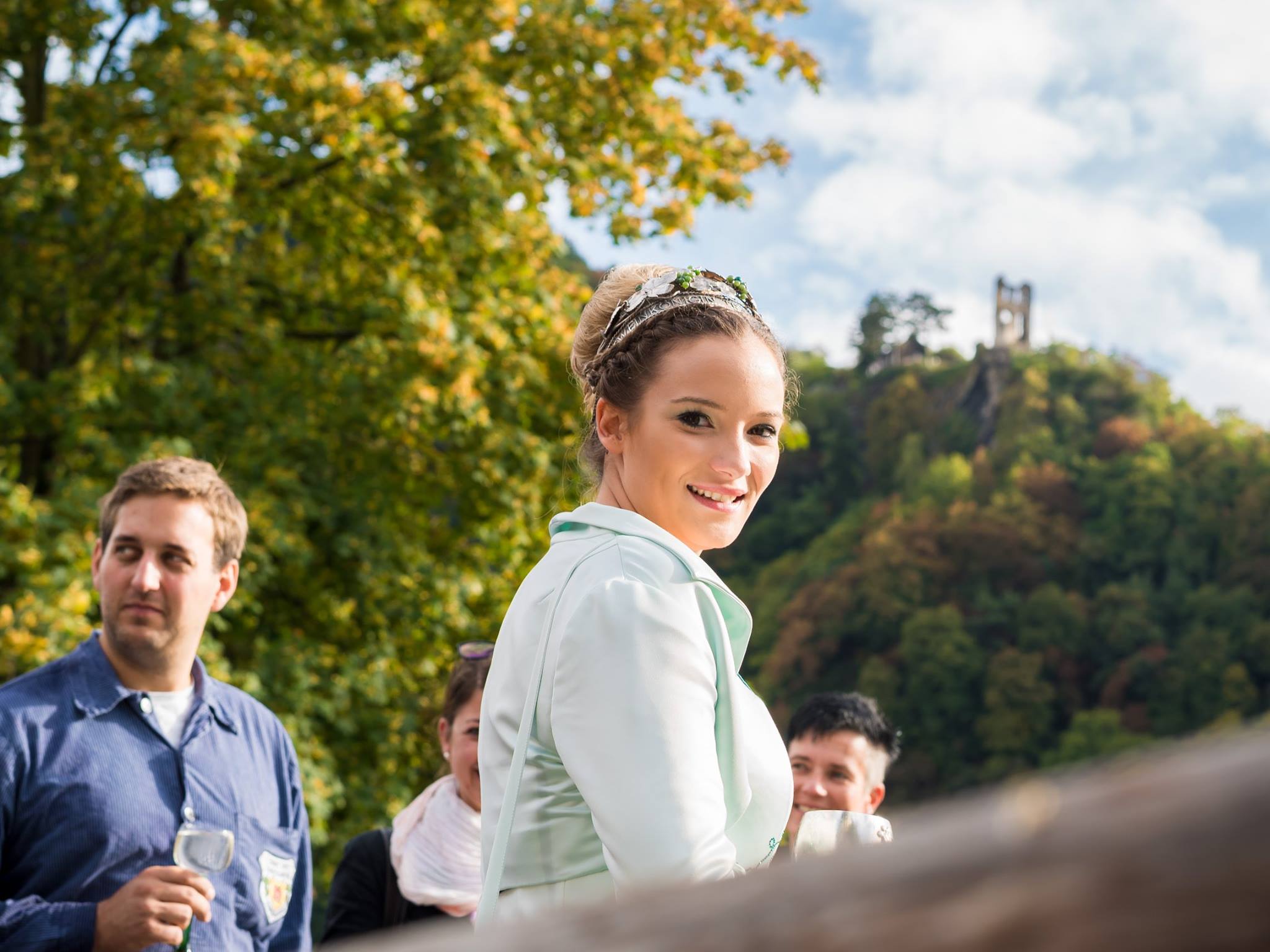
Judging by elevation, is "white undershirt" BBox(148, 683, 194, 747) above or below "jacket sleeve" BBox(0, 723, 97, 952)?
above

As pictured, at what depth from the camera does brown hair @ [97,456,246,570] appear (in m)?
3.44

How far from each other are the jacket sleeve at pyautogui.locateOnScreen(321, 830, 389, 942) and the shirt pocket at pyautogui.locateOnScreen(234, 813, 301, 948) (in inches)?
10.3

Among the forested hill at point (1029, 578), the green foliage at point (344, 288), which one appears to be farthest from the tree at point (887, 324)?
the green foliage at point (344, 288)

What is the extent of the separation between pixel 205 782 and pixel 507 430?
18.3 ft

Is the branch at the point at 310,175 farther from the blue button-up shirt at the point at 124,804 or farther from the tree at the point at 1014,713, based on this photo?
the tree at the point at 1014,713

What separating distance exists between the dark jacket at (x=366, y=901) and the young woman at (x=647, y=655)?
2099 millimetres

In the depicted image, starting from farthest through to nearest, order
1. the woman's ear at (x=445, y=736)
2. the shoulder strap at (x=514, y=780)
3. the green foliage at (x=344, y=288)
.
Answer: the green foliage at (x=344, y=288) < the woman's ear at (x=445, y=736) < the shoulder strap at (x=514, y=780)

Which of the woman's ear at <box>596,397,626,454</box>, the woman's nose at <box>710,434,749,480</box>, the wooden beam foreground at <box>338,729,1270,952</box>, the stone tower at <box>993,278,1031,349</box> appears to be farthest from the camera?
the stone tower at <box>993,278,1031,349</box>

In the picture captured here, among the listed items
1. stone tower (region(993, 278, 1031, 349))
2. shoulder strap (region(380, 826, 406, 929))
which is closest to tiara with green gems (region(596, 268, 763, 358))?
shoulder strap (region(380, 826, 406, 929))

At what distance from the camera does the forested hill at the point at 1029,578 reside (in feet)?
212

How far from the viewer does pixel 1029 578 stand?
7362cm

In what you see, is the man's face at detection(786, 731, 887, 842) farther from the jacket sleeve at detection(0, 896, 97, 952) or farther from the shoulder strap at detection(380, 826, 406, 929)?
the jacket sleeve at detection(0, 896, 97, 952)

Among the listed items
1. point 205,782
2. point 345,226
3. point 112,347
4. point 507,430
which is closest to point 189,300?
point 112,347

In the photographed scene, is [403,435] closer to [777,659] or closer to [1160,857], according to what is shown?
[1160,857]
